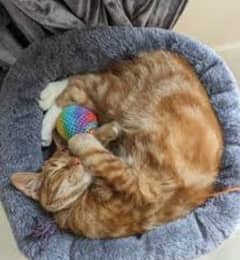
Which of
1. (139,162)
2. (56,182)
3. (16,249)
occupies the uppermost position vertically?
(56,182)

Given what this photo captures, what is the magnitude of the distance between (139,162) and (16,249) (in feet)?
1.84

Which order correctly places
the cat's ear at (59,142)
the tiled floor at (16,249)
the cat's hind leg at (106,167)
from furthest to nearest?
the tiled floor at (16,249)
the cat's ear at (59,142)
the cat's hind leg at (106,167)

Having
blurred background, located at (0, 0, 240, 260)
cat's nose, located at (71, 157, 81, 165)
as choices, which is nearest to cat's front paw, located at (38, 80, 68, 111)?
cat's nose, located at (71, 157, 81, 165)

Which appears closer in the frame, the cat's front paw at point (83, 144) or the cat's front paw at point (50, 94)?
the cat's front paw at point (83, 144)

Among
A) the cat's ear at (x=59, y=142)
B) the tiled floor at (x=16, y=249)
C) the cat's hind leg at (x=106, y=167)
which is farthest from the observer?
the tiled floor at (x=16, y=249)

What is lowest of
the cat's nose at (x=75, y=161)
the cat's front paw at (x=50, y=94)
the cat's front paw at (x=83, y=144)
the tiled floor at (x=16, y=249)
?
the tiled floor at (x=16, y=249)

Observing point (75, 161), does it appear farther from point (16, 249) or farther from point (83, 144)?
point (16, 249)

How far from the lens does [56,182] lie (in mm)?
1539

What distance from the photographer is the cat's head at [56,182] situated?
5.05 feet

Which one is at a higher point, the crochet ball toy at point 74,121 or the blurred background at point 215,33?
the crochet ball toy at point 74,121

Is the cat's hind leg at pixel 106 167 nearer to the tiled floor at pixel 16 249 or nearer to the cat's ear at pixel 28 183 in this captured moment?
the cat's ear at pixel 28 183

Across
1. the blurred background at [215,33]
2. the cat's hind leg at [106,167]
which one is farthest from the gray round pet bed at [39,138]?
the blurred background at [215,33]

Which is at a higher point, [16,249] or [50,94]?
[50,94]

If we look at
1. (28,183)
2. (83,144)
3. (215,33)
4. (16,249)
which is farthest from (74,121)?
(215,33)
